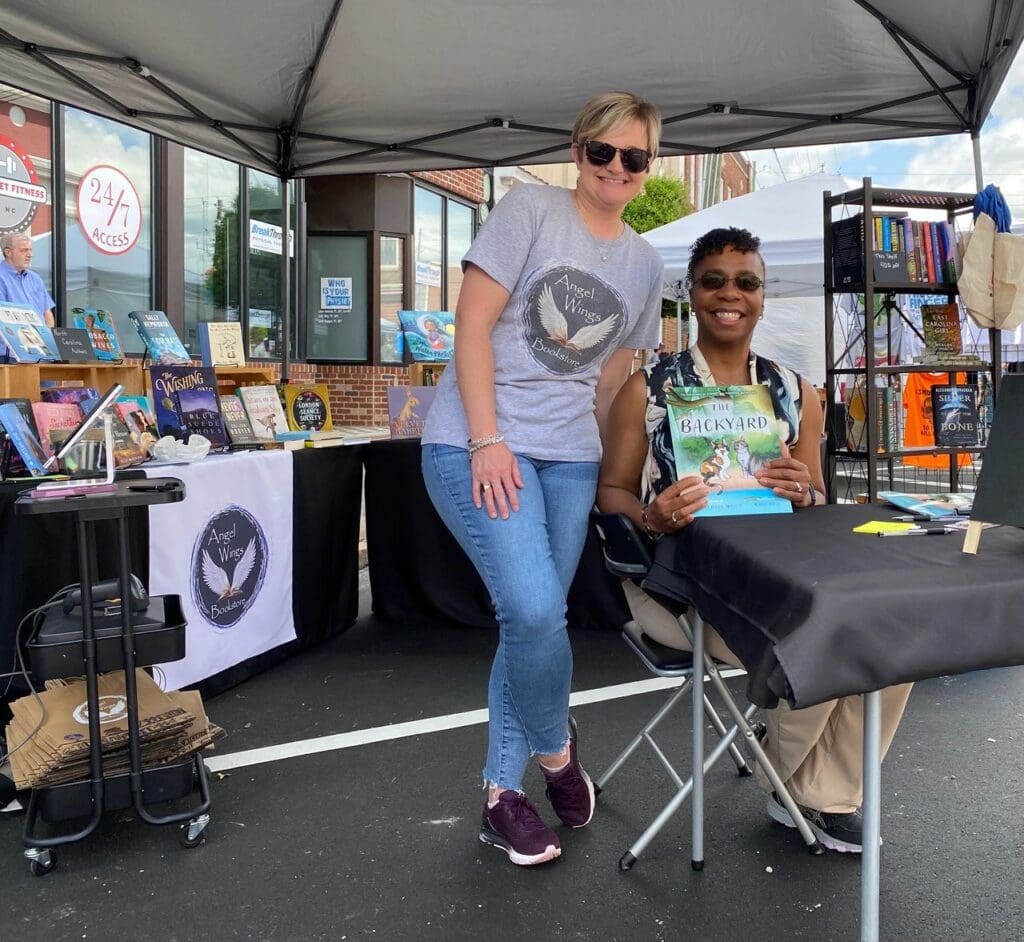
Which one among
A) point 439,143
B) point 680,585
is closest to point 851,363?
point 439,143

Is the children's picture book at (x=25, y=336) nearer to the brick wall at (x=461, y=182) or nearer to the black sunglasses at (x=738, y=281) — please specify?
the black sunglasses at (x=738, y=281)

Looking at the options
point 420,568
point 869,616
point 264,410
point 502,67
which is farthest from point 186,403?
point 869,616

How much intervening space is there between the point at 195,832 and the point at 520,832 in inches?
37.4

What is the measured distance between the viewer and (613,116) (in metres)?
2.33

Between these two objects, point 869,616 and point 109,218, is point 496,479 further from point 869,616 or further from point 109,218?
point 109,218

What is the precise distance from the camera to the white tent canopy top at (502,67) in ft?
12.6

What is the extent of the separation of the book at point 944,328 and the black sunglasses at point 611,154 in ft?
9.76

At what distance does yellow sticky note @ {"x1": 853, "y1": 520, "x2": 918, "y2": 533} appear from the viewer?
1.98 m

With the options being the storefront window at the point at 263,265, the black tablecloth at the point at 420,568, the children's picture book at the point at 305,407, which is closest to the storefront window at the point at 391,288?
the storefront window at the point at 263,265

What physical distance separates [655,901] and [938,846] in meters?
0.90

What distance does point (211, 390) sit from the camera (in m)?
4.25

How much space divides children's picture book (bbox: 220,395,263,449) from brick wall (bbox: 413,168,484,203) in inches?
A: 375

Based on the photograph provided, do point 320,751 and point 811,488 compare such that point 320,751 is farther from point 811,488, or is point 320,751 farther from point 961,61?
point 961,61

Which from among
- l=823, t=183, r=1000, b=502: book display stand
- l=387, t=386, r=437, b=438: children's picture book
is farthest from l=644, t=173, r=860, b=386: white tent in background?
l=387, t=386, r=437, b=438: children's picture book
